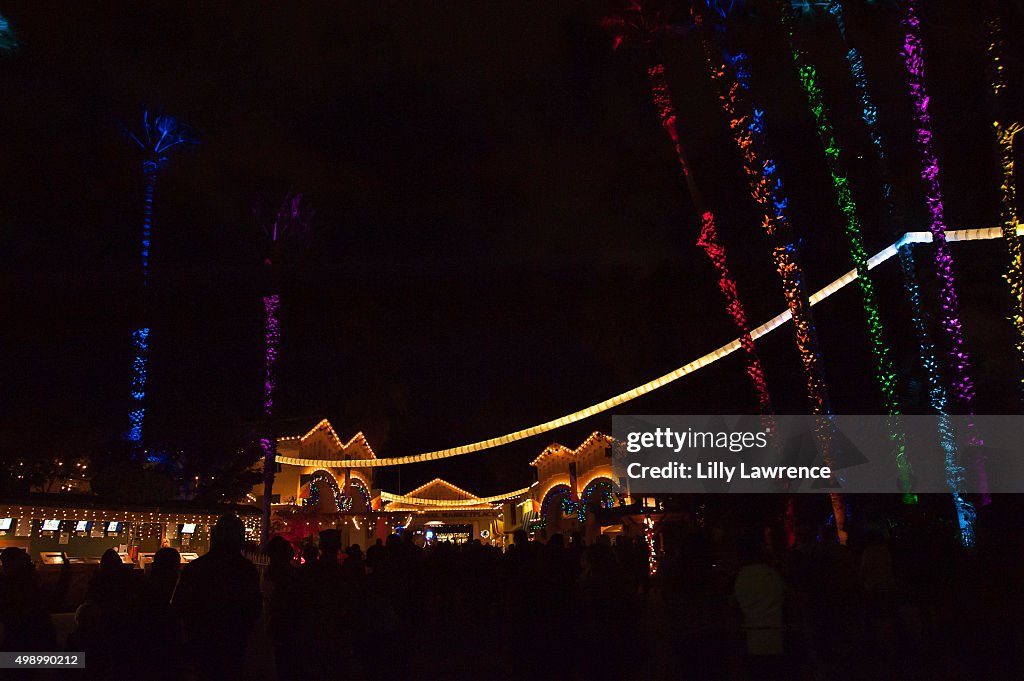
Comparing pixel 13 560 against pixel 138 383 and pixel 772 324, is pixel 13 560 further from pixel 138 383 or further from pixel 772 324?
pixel 138 383

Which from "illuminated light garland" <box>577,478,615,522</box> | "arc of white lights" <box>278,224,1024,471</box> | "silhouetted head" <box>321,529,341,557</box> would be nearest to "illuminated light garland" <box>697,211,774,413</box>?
"arc of white lights" <box>278,224,1024,471</box>

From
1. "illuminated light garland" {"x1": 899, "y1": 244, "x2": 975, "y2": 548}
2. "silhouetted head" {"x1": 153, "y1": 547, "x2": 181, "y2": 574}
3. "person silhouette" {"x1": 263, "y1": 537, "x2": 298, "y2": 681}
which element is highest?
"illuminated light garland" {"x1": 899, "y1": 244, "x2": 975, "y2": 548}

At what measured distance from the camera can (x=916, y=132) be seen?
50.8ft

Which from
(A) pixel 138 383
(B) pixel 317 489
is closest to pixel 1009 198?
(A) pixel 138 383

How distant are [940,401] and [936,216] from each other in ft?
11.9

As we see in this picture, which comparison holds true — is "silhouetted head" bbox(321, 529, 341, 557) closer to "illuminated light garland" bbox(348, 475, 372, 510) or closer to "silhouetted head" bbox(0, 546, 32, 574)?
"silhouetted head" bbox(0, 546, 32, 574)

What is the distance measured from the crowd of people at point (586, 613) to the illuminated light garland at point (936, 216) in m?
Answer: 5.91

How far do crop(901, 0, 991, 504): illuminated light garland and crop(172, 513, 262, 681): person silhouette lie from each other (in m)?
13.6

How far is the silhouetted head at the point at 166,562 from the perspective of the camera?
681 cm

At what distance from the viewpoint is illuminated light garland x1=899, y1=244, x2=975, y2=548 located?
617 inches

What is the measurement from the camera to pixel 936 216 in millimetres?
15586

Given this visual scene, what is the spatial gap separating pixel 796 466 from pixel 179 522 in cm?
2007

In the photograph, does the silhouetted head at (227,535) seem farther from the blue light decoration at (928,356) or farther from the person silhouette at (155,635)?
the blue light decoration at (928,356)

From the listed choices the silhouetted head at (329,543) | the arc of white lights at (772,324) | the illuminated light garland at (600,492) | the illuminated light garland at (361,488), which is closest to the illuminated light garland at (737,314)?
the arc of white lights at (772,324)
